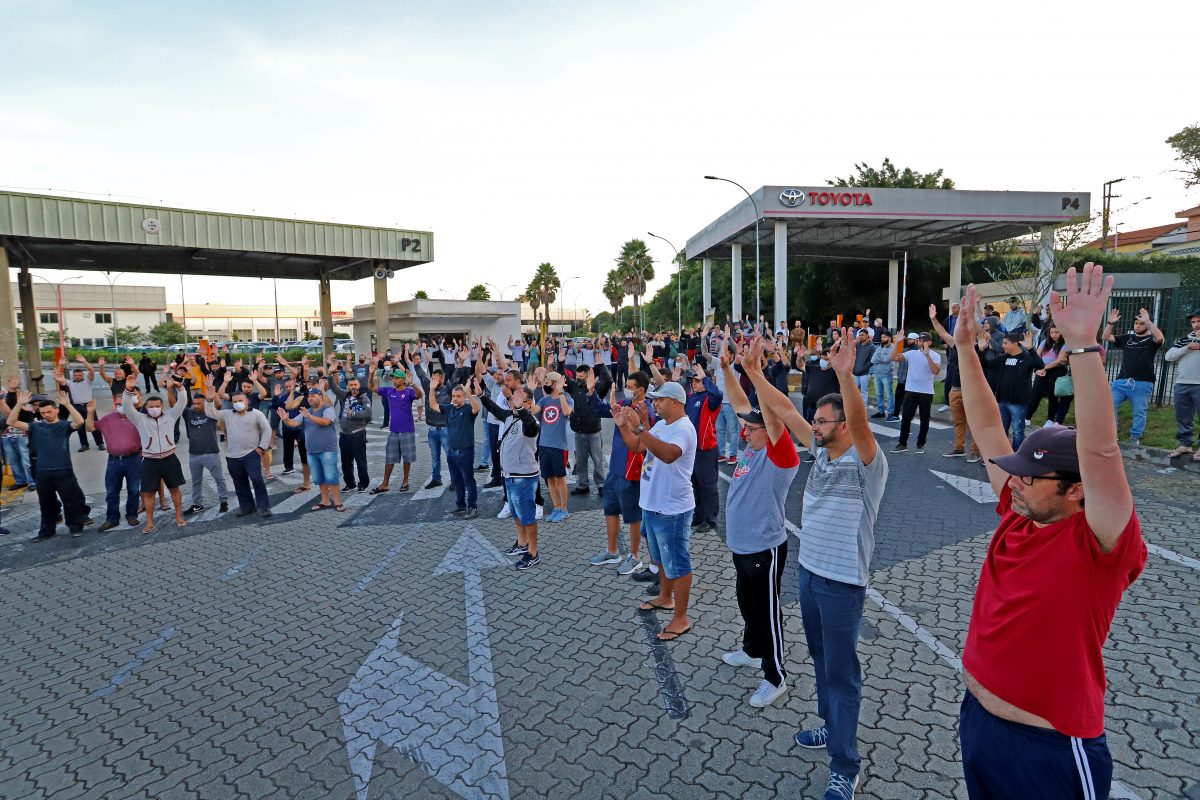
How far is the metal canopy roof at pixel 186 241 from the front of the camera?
905 inches

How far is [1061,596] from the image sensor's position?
203 centimetres

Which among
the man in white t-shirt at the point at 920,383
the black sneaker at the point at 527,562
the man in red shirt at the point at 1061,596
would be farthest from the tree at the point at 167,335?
the man in red shirt at the point at 1061,596

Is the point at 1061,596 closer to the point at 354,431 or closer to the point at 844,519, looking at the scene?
the point at 844,519

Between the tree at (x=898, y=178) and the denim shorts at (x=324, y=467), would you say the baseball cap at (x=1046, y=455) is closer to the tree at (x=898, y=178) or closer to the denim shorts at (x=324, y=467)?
the denim shorts at (x=324, y=467)

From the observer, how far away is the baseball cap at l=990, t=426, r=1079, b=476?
199cm

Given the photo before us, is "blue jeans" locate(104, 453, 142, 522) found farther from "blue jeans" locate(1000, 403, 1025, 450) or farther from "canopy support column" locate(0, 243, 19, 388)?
"canopy support column" locate(0, 243, 19, 388)

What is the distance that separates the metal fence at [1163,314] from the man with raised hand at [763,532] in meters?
11.5

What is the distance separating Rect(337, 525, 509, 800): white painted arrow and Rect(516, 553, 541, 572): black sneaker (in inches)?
53.4

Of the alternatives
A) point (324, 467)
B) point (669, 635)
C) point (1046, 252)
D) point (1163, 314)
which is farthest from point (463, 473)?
point (1046, 252)

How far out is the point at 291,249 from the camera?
92.1ft

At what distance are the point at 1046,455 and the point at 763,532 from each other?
2201 mm

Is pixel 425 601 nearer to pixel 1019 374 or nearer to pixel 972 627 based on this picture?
pixel 972 627

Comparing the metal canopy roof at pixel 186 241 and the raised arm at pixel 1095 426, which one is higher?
the metal canopy roof at pixel 186 241

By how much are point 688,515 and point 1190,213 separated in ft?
205
